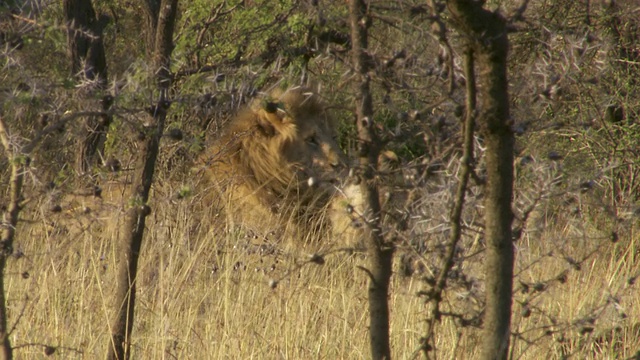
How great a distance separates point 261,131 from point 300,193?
498 millimetres

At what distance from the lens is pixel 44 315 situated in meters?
4.00

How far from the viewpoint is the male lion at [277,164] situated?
609cm

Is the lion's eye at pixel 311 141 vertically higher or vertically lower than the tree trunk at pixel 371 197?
higher

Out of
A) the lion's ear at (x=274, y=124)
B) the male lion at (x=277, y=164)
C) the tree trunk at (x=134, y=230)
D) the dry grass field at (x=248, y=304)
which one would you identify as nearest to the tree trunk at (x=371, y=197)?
the dry grass field at (x=248, y=304)

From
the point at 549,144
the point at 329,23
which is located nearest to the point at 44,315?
the point at 329,23

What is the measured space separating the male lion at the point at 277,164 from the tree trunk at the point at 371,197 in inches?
128

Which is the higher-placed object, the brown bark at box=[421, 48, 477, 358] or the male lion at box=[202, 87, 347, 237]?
the male lion at box=[202, 87, 347, 237]

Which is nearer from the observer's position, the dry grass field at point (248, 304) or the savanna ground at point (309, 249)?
the savanna ground at point (309, 249)

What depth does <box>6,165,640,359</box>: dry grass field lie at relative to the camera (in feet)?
12.2

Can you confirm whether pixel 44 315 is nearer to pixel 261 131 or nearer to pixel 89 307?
pixel 89 307

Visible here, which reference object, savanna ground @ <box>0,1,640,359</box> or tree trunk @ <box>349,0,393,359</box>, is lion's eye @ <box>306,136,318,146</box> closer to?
savanna ground @ <box>0,1,640,359</box>

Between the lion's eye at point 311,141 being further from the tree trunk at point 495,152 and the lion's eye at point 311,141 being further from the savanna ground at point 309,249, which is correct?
the tree trunk at point 495,152

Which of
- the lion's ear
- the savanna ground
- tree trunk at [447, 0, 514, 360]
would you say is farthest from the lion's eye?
tree trunk at [447, 0, 514, 360]

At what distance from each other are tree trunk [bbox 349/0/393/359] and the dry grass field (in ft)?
1.08
